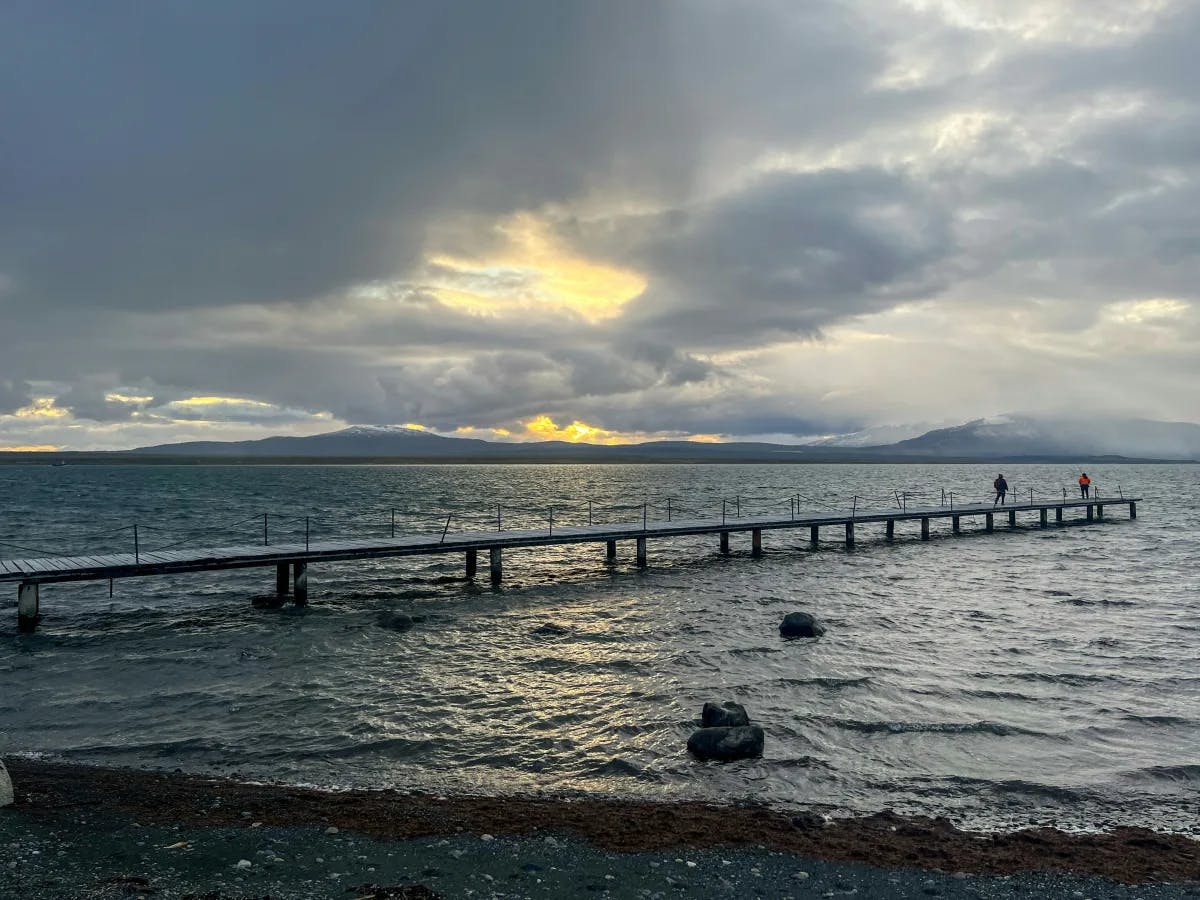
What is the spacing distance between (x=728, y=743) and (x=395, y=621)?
14446 millimetres

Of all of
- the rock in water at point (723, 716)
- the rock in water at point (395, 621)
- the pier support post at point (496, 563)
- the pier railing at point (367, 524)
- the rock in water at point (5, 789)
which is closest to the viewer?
the rock in water at point (5, 789)

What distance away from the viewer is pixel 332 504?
93.4 metres

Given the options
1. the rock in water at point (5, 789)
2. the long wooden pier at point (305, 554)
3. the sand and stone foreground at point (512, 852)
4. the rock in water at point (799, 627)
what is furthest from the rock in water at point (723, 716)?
the long wooden pier at point (305, 554)

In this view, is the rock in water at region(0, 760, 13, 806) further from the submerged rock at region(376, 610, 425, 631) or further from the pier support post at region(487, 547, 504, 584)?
the pier support post at region(487, 547, 504, 584)

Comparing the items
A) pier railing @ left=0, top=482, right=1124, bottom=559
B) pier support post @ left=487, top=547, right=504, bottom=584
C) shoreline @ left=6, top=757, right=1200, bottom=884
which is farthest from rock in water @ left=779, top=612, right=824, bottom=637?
pier support post @ left=487, top=547, right=504, bottom=584

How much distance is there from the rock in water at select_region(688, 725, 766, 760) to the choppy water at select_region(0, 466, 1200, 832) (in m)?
0.25

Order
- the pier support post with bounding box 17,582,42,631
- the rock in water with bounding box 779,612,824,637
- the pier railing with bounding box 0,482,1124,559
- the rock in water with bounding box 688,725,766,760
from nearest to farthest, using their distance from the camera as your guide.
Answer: the rock in water with bounding box 688,725,766,760
the rock in water with bounding box 779,612,824,637
the pier support post with bounding box 17,582,42,631
the pier railing with bounding box 0,482,1124,559

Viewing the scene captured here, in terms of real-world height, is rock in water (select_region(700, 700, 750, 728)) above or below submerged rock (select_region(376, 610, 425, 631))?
above

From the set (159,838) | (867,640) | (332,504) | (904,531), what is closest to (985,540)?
(904,531)

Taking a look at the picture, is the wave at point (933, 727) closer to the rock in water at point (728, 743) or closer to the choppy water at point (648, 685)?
the choppy water at point (648, 685)

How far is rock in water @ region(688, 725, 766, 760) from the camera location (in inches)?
556

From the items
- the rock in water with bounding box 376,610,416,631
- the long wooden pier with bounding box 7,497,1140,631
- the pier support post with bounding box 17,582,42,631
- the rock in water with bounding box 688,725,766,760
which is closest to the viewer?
the rock in water with bounding box 688,725,766,760

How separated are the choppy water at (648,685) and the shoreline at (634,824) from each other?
82 cm

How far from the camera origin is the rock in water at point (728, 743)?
1412 cm
